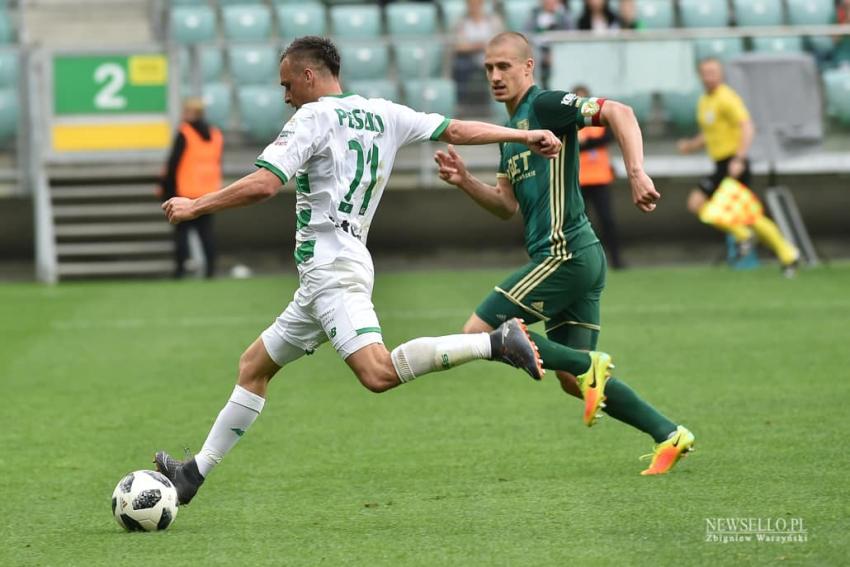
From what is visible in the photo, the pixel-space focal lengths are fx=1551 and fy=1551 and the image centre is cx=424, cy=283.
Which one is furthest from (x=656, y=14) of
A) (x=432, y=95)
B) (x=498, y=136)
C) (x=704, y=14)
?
(x=498, y=136)

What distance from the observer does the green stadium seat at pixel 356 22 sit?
67.8 feet

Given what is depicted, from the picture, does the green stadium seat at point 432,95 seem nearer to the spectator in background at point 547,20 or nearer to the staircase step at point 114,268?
the spectator in background at point 547,20

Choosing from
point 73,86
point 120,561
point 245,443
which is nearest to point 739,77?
point 73,86

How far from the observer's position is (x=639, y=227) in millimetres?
20203

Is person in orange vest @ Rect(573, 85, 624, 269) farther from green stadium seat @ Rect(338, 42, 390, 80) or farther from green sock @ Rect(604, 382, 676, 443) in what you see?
green sock @ Rect(604, 382, 676, 443)

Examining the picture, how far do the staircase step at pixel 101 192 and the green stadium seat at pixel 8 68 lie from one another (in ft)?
4.63

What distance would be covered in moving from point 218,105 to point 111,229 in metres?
2.02

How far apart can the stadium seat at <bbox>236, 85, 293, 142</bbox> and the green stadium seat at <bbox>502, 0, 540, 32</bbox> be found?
3.53 metres

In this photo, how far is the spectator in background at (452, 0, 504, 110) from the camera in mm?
18547

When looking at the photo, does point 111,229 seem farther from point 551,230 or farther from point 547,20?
point 551,230

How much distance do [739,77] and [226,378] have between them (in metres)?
9.60

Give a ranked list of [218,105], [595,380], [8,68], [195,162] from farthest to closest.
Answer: [8,68] → [218,105] → [195,162] → [595,380]

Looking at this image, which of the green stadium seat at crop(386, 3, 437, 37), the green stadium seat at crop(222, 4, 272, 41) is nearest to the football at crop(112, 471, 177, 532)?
the green stadium seat at crop(386, 3, 437, 37)

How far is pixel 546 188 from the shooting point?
23.5 ft
